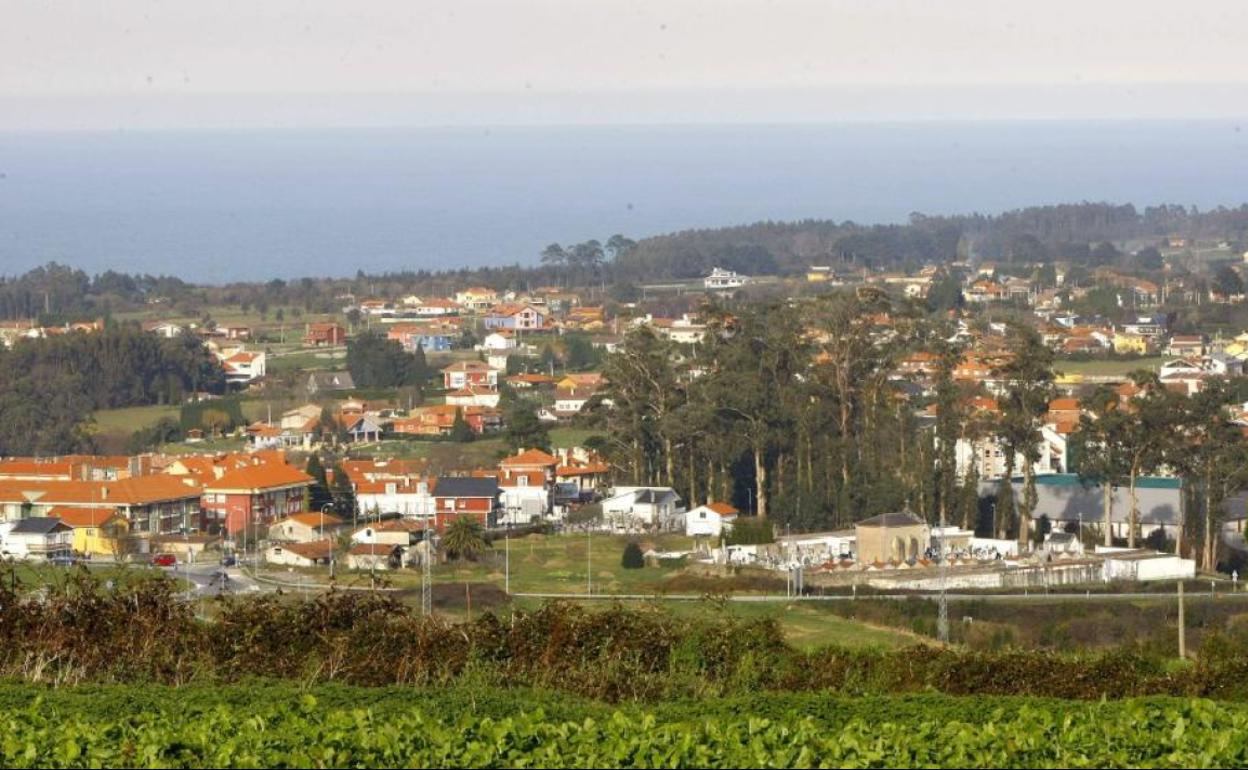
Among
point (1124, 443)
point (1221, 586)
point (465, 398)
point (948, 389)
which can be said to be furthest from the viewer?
point (465, 398)

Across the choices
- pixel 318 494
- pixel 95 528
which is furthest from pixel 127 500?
pixel 318 494

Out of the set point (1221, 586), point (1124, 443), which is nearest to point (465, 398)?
point (1124, 443)

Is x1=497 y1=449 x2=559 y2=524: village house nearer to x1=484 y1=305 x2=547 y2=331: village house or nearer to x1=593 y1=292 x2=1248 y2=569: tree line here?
x1=593 y1=292 x2=1248 y2=569: tree line

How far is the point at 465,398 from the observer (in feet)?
160

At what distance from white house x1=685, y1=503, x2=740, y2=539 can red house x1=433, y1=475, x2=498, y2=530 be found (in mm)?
3072

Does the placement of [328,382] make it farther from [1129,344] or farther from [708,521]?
[1129,344]

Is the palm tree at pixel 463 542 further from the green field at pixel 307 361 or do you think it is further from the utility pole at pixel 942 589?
the green field at pixel 307 361

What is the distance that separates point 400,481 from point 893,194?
158 metres

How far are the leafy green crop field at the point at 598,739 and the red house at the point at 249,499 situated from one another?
2167 centimetres

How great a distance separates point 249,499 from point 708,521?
23.2 ft

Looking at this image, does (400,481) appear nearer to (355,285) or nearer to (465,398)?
(465,398)

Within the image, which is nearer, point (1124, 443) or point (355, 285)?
point (1124, 443)

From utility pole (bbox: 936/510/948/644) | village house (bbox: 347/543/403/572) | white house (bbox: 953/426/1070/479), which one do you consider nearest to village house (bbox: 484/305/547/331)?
white house (bbox: 953/426/1070/479)

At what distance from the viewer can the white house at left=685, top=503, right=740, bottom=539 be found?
3212cm
